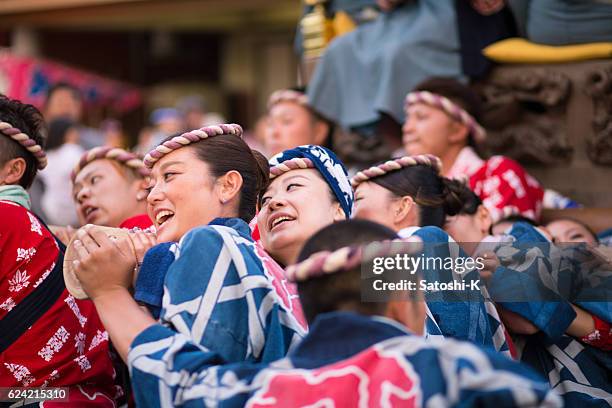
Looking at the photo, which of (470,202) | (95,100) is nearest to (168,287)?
(470,202)

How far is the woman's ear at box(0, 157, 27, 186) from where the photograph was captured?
10.1ft

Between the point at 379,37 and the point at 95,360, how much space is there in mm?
3070

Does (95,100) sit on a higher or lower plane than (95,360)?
lower

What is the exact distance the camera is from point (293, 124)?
5.38 meters

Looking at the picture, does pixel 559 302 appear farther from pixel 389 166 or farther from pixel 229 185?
pixel 229 185

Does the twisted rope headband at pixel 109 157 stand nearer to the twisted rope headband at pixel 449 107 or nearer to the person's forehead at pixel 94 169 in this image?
the person's forehead at pixel 94 169

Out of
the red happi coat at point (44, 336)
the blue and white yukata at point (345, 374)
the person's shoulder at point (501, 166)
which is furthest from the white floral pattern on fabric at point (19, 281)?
the person's shoulder at point (501, 166)

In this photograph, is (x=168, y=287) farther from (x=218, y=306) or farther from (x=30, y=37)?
(x=30, y=37)

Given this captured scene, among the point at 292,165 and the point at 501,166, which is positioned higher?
the point at 292,165

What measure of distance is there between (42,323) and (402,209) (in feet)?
4.22

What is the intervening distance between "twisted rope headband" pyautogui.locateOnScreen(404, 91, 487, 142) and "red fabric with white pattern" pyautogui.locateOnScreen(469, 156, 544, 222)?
272 millimetres

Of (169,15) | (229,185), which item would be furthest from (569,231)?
(169,15)

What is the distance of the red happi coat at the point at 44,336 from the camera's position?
8.81ft

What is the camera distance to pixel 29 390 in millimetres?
2635
